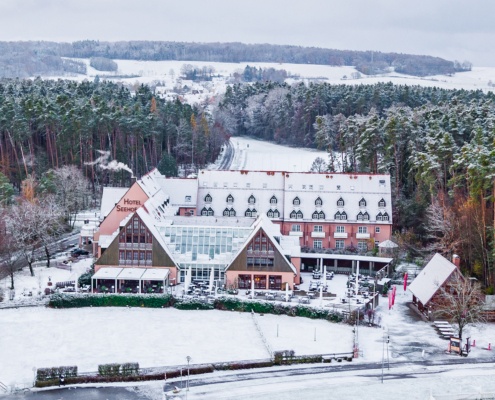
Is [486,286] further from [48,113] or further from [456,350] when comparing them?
[48,113]

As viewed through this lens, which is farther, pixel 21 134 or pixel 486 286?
pixel 21 134

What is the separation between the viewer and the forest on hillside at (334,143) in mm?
63812

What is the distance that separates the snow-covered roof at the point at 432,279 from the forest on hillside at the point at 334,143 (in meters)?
4.55

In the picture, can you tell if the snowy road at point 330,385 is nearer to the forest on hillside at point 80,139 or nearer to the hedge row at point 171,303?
the hedge row at point 171,303

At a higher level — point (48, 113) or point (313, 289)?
point (48, 113)

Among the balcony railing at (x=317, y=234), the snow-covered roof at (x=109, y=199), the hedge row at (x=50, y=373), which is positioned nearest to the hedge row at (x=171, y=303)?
the hedge row at (x=50, y=373)

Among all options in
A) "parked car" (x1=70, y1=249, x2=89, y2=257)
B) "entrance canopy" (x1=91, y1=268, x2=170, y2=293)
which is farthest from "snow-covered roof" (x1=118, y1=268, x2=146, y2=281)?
"parked car" (x1=70, y1=249, x2=89, y2=257)

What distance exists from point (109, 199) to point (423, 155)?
105 ft

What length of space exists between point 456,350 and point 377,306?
1095 cm

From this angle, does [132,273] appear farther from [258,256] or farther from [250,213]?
[250,213]

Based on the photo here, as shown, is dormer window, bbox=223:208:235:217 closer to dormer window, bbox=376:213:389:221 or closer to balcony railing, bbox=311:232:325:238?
balcony railing, bbox=311:232:325:238

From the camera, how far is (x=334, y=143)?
12488 cm

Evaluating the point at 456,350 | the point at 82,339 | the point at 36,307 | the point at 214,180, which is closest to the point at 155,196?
the point at 214,180

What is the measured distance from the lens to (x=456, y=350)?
47.1 meters
